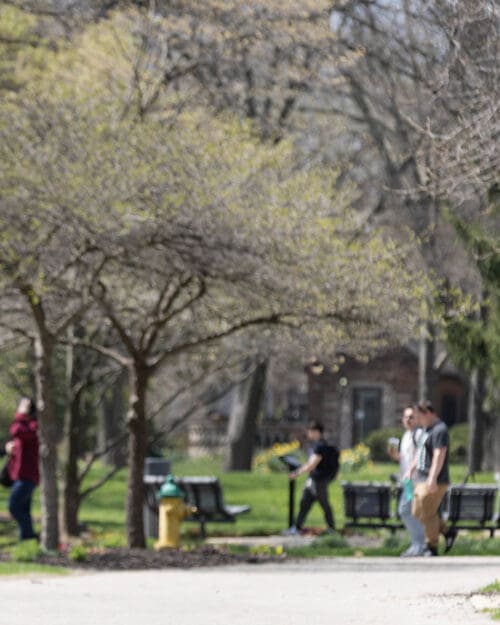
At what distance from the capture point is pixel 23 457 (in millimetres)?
18703

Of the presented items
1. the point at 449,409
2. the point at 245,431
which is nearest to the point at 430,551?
the point at 245,431

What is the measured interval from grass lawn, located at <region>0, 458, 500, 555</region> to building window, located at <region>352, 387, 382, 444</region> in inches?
556

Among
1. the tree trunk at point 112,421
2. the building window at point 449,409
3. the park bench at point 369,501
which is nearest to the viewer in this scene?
the park bench at point 369,501

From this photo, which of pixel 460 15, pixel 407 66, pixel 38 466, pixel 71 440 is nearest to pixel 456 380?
pixel 407 66

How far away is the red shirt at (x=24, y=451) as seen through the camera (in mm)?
18688

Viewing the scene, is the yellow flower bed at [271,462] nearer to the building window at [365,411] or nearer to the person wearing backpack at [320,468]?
the building window at [365,411]

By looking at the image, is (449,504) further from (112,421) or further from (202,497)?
(112,421)

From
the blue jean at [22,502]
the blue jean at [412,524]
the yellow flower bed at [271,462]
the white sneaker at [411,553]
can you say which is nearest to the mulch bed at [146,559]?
the blue jean at [22,502]

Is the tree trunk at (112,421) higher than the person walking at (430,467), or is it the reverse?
the tree trunk at (112,421)

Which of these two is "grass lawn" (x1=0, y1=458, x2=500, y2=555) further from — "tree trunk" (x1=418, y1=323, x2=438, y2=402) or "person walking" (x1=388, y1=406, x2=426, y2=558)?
"tree trunk" (x1=418, y1=323, x2=438, y2=402)

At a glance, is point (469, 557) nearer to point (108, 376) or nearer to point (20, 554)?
point (20, 554)

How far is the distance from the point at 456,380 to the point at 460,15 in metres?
43.9

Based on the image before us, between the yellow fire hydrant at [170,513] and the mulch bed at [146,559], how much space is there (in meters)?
0.40

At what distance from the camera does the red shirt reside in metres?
18.7
